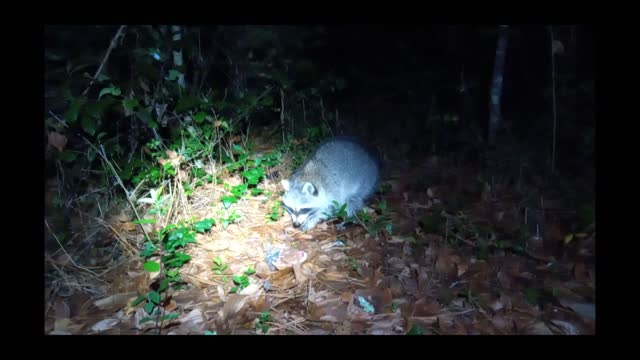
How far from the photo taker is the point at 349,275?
151 inches

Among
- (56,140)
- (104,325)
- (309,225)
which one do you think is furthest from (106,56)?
(309,225)

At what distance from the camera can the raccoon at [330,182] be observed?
5008 mm

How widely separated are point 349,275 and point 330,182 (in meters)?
2.05

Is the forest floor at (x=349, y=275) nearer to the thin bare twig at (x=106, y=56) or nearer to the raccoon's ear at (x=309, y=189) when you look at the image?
the raccoon's ear at (x=309, y=189)

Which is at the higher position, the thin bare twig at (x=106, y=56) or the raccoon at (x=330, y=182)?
the thin bare twig at (x=106, y=56)

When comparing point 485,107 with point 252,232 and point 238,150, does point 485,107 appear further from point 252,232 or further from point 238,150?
point 252,232

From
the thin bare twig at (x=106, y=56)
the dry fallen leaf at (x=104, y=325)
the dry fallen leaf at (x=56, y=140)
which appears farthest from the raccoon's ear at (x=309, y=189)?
the dry fallen leaf at (x=56, y=140)

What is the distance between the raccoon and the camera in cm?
501

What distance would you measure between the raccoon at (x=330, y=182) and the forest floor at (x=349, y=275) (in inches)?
9.0

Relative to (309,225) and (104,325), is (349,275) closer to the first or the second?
(309,225)

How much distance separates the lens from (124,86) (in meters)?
4.54

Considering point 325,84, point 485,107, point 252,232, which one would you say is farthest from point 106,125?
point 485,107

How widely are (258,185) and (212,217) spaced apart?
1.10m

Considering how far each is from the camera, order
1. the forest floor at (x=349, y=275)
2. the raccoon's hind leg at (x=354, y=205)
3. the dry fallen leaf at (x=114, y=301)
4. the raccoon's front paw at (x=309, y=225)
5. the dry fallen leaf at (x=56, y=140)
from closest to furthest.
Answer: the forest floor at (x=349, y=275) < the dry fallen leaf at (x=114, y=301) < the dry fallen leaf at (x=56, y=140) < the raccoon's front paw at (x=309, y=225) < the raccoon's hind leg at (x=354, y=205)
